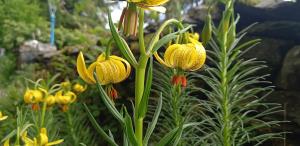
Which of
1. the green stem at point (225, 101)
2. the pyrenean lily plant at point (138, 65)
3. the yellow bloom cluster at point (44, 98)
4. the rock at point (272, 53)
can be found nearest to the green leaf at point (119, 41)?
the pyrenean lily plant at point (138, 65)

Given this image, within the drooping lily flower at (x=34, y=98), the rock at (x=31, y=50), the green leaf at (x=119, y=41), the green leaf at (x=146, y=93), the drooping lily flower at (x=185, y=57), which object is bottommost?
the rock at (x=31, y=50)

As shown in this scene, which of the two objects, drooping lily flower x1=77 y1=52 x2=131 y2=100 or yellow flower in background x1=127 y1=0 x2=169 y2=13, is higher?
yellow flower in background x1=127 y1=0 x2=169 y2=13

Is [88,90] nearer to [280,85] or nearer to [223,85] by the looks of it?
[280,85]

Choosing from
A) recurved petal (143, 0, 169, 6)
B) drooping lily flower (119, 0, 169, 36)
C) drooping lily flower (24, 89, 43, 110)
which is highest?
recurved petal (143, 0, 169, 6)

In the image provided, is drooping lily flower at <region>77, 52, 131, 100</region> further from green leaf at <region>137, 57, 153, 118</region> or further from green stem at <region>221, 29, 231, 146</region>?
green stem at <region>221, 29, 231, 146</region>

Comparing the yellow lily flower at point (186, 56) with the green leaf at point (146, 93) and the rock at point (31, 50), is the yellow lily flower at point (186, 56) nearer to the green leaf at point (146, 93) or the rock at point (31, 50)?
the green leaf at point (146, 93)

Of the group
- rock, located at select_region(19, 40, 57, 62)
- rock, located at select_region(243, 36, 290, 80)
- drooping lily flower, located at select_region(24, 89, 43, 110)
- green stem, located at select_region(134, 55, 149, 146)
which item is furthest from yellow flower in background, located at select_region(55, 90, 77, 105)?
rock, located at select_region(19, 40, 57, 62)
